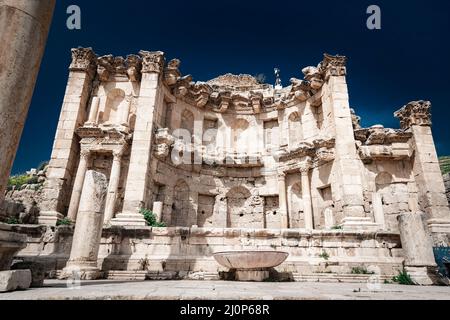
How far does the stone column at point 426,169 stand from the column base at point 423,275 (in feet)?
22.2

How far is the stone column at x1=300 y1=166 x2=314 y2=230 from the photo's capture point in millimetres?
14917

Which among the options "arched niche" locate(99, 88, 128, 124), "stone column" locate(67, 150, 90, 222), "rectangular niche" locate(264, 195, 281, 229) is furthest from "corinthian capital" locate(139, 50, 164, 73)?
"rectangular niche" locate(264, 195, 281, 229)

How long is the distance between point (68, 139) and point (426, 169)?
19852 millimetres

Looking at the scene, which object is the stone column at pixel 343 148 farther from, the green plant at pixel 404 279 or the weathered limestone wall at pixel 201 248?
the green plant at pixel 404 279

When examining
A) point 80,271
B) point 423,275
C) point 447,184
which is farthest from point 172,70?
point 447,184

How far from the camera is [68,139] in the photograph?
13.7 metres

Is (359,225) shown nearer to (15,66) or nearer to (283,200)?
(283,200)

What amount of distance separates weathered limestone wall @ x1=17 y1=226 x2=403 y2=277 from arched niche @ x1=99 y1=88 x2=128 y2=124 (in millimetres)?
7667

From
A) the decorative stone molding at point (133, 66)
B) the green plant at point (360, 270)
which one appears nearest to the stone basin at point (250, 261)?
the green plant at point (360, 270)

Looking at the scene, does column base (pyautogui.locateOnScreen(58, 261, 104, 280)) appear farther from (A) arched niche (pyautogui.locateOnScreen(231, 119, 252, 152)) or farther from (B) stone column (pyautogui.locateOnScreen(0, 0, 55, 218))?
(A) arched niche (pyautogui.locateOnScreen(231, 119, 252, 152))

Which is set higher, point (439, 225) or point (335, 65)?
point (335, 65)

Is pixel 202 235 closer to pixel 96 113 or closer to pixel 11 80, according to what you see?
pixel 11 80

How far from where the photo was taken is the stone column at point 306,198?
48.9ft
